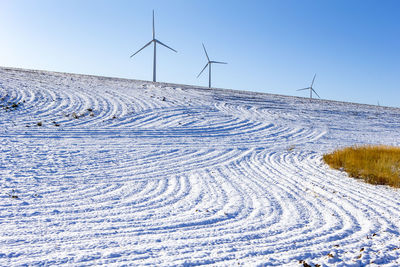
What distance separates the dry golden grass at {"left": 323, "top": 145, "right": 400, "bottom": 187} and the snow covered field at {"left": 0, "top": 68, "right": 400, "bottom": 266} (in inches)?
14.3

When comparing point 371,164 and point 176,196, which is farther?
point 371,164

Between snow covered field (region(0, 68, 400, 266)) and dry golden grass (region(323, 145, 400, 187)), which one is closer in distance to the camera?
snow covered field (region(0, 68, 400, 266))

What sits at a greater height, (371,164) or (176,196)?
(371,164)

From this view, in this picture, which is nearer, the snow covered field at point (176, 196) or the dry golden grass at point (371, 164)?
the snow covered field at point (176, 196)

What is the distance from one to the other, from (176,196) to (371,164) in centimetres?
475

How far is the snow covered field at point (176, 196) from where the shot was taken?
10.8 ft

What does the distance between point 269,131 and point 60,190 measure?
8947mm

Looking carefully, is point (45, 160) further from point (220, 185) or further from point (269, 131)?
point (269, 131)

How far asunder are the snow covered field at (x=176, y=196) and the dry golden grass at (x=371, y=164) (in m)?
0.36

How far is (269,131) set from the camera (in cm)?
1253

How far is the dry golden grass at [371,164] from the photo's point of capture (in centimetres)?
643

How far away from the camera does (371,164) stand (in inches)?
284

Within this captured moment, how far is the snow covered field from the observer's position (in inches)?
129

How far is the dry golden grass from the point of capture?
6.43m
